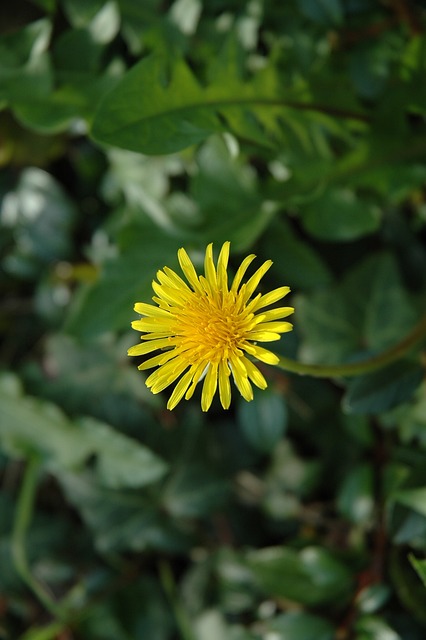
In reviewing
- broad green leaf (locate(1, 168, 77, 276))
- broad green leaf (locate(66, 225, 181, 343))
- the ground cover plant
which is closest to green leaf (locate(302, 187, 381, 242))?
the ground cover plant

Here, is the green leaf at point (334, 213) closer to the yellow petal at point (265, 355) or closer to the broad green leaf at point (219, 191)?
the broad green leaf at point (219, 191)

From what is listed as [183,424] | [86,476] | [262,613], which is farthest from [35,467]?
[262,613]

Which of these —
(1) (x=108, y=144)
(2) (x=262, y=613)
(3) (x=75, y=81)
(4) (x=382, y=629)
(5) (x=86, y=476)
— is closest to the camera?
(1) (x=108, y=144)

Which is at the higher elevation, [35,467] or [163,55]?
[163,55]

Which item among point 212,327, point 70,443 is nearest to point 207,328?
point 212,327

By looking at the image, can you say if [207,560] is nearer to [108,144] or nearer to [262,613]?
[262,613]

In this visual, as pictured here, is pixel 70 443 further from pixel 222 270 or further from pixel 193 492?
pixel 222 270
